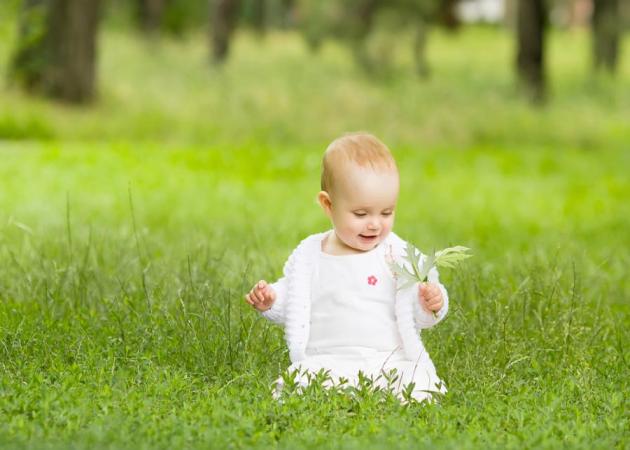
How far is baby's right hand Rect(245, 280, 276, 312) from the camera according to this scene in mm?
4672

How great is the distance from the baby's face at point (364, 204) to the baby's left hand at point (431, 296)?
0.30 meters

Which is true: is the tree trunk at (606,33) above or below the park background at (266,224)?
below

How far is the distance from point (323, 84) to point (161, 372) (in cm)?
1521

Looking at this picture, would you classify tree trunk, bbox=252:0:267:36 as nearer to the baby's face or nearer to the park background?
the park background

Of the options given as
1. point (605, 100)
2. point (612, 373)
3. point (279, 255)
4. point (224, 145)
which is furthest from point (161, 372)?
point (605, 100)

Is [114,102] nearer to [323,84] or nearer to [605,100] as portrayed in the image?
[323,84]

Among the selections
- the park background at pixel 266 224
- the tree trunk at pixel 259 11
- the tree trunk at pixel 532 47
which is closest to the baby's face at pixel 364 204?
the park background at pixel 266 224

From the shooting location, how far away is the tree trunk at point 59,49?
17.1m

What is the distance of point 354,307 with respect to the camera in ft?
15.4

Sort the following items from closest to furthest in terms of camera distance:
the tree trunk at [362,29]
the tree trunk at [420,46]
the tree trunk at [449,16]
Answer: the tree trunk at [362,29] < the tree trunk at [420,46] < the tree trunk at [449,16]

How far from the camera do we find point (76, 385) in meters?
4.56

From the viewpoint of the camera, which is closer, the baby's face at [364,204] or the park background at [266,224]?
the park background at [266,224]

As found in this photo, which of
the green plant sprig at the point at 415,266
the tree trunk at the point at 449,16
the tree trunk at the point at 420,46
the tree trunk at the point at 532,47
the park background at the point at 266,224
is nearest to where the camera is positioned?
the park background at the point at 266,224

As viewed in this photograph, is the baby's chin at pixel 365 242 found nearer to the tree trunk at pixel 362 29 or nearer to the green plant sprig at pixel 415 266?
the green plant sprig at pixel 415 266
